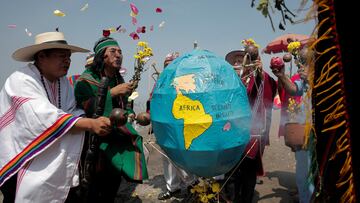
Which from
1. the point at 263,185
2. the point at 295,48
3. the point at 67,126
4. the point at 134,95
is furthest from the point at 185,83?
the point at 263,185

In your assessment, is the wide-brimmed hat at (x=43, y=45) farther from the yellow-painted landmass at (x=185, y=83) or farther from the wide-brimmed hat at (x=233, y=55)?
the wide-brimmed hat at (x=233, y=55)

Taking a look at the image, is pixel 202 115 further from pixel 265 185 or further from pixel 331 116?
pixel 265 185

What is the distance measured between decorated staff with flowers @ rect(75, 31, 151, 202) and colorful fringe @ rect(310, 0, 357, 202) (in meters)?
2.00

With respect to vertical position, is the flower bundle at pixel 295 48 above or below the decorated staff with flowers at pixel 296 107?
above

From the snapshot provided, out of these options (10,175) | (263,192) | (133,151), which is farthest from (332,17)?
(263,192)

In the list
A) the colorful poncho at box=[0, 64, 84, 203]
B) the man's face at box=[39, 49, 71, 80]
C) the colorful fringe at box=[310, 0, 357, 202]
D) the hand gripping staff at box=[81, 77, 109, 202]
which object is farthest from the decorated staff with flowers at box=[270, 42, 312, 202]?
the man's face at box=[39, 49, 71, 80]

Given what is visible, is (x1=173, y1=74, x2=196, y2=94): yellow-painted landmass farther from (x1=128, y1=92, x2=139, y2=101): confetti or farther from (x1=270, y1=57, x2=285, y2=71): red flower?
(x1=270, y1=57, x2=285, y2=71): red flower

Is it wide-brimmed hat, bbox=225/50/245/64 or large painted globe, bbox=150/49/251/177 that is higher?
wide-brimmed hat, bbox=225/50/245/64

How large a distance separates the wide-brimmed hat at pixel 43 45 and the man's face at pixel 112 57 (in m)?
0.50

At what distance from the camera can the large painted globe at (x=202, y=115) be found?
2.47 meters

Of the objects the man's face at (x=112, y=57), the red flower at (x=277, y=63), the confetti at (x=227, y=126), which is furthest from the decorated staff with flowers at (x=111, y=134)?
the red flower at (x=277, y=63)

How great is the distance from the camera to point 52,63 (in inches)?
109

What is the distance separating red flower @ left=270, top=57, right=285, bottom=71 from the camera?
3244 millimetres

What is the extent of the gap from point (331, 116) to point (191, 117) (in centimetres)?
123
